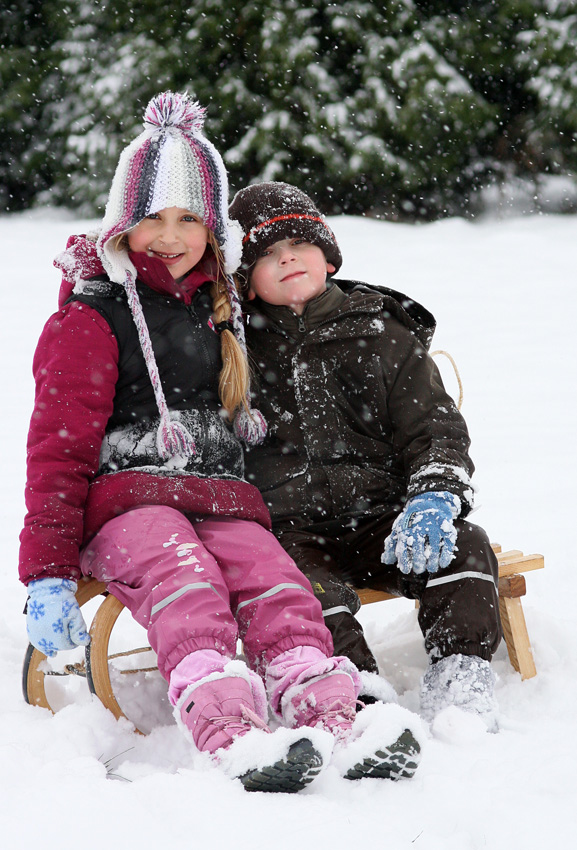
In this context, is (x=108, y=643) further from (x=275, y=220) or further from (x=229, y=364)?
(x=275, y=220)

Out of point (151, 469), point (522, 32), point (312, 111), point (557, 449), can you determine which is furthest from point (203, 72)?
point (151, 469)

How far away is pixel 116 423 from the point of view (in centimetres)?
219

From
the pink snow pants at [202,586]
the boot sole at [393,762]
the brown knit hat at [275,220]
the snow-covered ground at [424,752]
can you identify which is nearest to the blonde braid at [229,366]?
the brown knit hat at [275,220]

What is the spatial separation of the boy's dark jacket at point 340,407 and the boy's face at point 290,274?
33 mm

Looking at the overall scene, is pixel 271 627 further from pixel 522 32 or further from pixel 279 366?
pixel 522 32

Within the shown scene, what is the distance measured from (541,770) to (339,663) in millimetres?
458

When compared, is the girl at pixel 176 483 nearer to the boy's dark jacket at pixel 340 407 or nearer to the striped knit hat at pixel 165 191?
the striped knit hat at pixel 165 191

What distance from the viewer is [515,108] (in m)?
7.93

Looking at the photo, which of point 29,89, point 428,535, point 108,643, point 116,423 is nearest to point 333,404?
point 428,535

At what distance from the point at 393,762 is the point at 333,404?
1147 millimetres

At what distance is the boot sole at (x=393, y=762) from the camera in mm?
1536

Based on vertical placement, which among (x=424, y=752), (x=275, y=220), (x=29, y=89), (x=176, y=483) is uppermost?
(x=29, y=89)

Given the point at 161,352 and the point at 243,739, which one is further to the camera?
the point at 161,352

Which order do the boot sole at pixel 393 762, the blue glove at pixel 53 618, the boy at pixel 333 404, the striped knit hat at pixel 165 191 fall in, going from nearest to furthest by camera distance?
1. the boot sole at pixel 393 762
2. the blue glove at pixel 53 618
3. the striped knit hat at pixel 165 191
4. the boy at pixel 333 404
